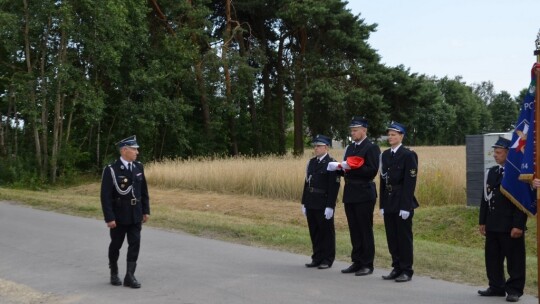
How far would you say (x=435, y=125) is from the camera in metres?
90.8

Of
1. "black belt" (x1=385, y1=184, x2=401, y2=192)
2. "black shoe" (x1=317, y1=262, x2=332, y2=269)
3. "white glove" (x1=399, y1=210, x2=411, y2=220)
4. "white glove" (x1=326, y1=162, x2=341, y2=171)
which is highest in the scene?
"white glove" (x1=326, y1=162, x2=341, y2=171)

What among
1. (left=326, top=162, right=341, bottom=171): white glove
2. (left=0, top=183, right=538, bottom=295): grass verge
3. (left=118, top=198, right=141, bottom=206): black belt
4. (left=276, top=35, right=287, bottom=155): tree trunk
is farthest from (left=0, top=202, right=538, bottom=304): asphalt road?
(left=276, top=35, right=287, bottom=155): tree trunk

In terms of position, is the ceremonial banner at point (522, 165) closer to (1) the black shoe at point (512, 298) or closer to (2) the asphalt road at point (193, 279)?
(1) the black shoe at point (512, 298)

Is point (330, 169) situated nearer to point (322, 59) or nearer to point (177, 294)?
point (177, 294)

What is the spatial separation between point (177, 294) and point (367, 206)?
8.90ft

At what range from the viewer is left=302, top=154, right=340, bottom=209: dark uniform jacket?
28.7ft

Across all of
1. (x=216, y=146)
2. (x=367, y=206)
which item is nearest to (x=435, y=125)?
(x=216, y=146)

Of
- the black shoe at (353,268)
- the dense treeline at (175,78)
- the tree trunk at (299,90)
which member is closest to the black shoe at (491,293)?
the black shoe at (353,268)

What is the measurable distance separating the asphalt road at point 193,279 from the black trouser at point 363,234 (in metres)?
0.26

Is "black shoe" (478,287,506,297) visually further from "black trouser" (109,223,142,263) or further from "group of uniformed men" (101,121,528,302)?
"black trouser" (109,223,142,263)

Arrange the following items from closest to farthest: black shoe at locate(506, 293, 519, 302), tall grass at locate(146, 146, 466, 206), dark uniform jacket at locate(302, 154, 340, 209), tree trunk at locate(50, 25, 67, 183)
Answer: black shoe at locate(506, 293, 519, 302) < dark uniform jacket at locate(302, 154, 340, 209) < tall grass at locate(146, 146, 466, 206) < tree trunk at locate(50, 25, 67, 183)

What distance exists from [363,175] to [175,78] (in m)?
27.8

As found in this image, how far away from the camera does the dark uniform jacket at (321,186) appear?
8.75 m

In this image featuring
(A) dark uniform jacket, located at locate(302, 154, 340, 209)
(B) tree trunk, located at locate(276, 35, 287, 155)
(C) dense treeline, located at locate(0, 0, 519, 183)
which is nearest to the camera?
(A) dark uniform jacket, located at locate(302, 154, 340, 209)
